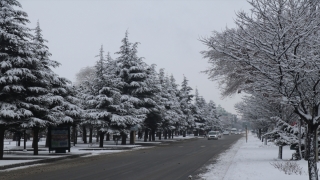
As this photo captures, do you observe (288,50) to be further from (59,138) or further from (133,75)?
(133,75)

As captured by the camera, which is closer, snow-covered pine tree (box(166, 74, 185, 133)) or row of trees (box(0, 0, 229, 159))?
row of trees (box(0, 0, 229, 159))

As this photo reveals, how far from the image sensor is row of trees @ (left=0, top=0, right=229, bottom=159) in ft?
75.0

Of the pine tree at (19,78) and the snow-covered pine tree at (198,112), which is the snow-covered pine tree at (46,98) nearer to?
the pine tree at (19,78)

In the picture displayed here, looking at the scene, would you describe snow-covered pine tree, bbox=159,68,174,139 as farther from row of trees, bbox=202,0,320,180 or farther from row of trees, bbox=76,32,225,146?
A: row of trees, bbox=202,0,320,180

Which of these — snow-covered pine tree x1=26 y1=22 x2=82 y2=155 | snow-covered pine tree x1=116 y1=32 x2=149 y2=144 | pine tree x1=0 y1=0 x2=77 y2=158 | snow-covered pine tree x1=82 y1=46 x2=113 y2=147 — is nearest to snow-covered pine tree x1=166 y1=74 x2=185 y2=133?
snow-covered pine tree x1=116 y1=32 x2=149 y2=144

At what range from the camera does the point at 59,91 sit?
32219mm

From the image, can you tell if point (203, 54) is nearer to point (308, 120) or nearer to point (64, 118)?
point (64, 118)

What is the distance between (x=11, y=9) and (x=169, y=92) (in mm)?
47843

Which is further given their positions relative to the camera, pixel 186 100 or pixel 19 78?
pixel 186 100

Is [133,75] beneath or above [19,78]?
above

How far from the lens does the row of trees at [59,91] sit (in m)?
22.9

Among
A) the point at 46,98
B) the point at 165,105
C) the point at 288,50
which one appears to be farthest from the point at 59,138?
the point at 165,105

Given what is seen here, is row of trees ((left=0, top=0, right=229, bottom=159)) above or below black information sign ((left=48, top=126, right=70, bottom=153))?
above

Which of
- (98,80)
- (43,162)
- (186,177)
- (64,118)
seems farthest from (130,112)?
(186,177)
